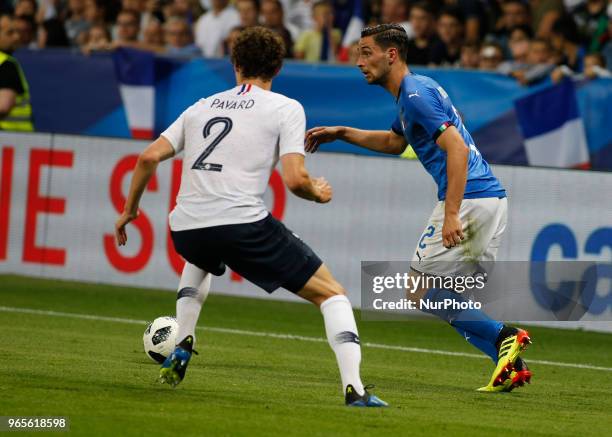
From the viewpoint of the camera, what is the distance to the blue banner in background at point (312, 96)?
14688mm

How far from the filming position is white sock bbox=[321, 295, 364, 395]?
279 inches

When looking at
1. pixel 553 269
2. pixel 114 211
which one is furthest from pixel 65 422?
pixel 114 211

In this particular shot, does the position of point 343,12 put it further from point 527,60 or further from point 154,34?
point 527,60

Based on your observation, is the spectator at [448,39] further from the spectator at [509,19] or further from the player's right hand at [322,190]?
the player's right hand at [322,190]

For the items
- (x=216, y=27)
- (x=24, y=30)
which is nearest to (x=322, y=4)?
(x=216, y=27)

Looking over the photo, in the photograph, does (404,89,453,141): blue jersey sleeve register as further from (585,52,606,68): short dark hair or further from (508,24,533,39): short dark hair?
(508,24,533,39): short dark hair

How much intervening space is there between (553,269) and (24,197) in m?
5.96

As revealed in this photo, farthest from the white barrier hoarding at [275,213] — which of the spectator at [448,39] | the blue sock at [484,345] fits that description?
the blue sock at [484,345]

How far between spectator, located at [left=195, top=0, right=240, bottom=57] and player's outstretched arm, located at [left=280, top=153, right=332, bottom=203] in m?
10.8

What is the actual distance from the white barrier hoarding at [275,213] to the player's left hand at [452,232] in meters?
4.75

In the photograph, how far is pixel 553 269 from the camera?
12539mm

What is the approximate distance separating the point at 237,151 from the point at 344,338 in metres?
1.15

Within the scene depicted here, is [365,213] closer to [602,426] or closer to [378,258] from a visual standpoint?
[378,258]

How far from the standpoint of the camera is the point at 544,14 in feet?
53.5
